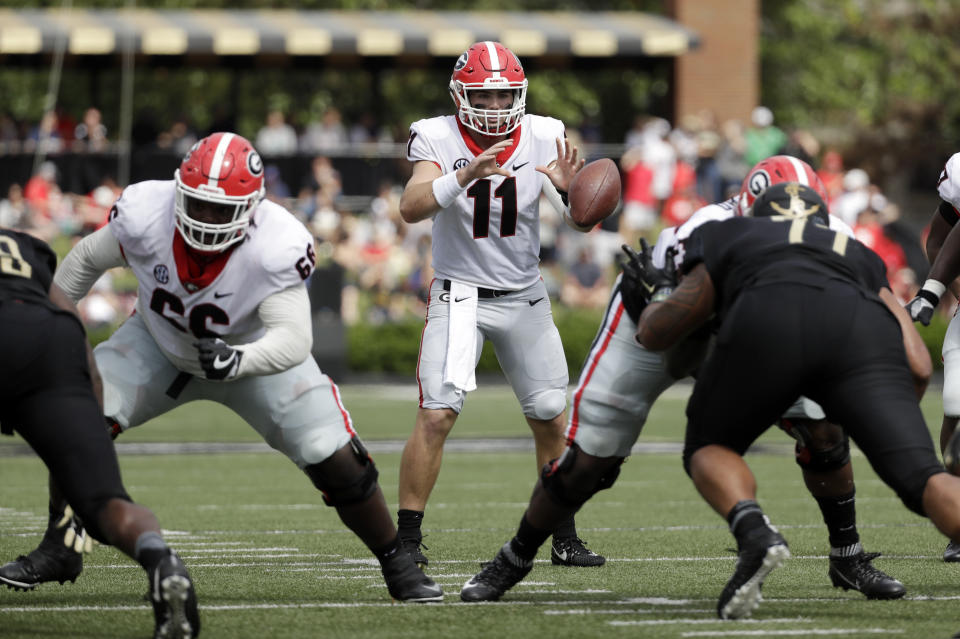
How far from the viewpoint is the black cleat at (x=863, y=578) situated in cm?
564

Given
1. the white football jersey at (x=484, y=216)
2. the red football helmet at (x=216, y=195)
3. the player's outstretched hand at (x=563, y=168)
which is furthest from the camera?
the white football jersey at (x=484, y=216)

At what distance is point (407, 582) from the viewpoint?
5609mm

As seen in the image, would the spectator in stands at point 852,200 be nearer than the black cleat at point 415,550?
No

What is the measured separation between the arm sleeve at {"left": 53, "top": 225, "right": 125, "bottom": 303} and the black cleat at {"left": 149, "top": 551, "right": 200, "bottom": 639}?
1.43 m

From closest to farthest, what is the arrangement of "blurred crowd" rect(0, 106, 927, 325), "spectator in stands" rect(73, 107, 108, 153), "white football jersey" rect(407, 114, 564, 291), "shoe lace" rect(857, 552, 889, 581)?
"shoe lace" rect(857, 552, 889, 581) < "white football jersey" rect(407, 114, 564, 291) < "blurred crowd" rect(0, 106, 927, 325) < "spectator in stands" rect(73, 107, 108, 153)

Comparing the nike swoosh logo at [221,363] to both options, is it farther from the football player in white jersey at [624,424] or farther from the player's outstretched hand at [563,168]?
the player's outstretched hand at [563,168]

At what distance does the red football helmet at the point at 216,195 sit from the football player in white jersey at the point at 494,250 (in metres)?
1.29

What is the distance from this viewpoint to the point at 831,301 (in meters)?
4.91

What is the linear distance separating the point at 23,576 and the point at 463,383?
6.19ft

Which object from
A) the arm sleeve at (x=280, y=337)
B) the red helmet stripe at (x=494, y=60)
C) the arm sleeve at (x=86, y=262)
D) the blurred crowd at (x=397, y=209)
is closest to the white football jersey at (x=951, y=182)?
the red helmet stripe at (x=494, y=60)

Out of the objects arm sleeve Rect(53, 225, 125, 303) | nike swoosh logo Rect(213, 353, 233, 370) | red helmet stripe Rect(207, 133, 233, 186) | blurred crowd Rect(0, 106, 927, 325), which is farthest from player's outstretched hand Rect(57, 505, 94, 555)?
blurred crowd Rect(0, 106, 927, 325)

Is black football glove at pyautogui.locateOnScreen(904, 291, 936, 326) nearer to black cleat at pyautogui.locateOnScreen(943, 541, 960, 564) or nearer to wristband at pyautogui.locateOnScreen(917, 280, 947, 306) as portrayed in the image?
wristband at pyautogui.locateOnScreen(917, 280, 947, 306)

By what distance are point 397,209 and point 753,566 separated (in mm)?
16695

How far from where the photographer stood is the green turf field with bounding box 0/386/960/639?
5.09 meters
